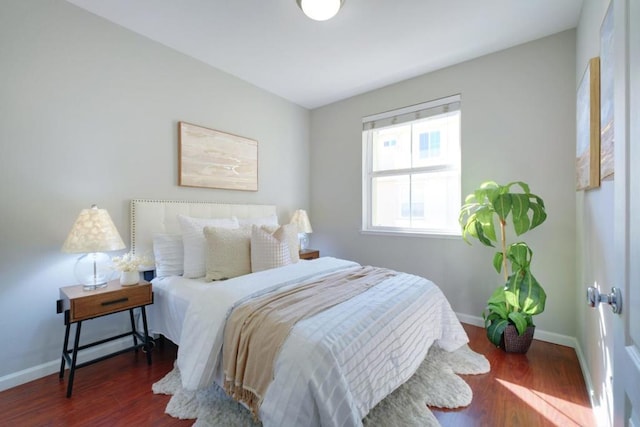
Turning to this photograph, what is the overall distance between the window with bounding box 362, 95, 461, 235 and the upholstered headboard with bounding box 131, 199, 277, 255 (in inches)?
76.1

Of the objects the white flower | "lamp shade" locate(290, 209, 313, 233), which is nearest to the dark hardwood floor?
the white flower

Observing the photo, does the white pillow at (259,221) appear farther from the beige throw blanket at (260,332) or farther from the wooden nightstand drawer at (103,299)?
the beige throw blanket at (260,332)

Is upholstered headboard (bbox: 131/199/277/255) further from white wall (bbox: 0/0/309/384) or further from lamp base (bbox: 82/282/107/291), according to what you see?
lamp base (bbox: 82/282/107/291)

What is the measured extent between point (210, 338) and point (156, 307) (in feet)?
3.03

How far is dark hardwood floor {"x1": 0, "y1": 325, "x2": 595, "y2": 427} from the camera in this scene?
5.03 ft

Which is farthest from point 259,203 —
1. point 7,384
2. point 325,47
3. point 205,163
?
point 7,384

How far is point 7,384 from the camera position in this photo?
179cm

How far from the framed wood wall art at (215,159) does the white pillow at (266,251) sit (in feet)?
3.16

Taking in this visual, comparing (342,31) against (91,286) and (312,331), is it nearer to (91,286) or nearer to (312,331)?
(312,331)

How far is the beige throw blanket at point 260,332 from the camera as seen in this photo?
1.30 meters

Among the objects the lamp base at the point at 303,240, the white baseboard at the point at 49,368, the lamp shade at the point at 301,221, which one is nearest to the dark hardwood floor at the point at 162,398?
the white baseboard at the point at 49,368

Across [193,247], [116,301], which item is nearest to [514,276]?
[193,247]

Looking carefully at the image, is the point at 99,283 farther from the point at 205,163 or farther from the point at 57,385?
the point at 205,163

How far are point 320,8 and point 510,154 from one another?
2.09 metres
